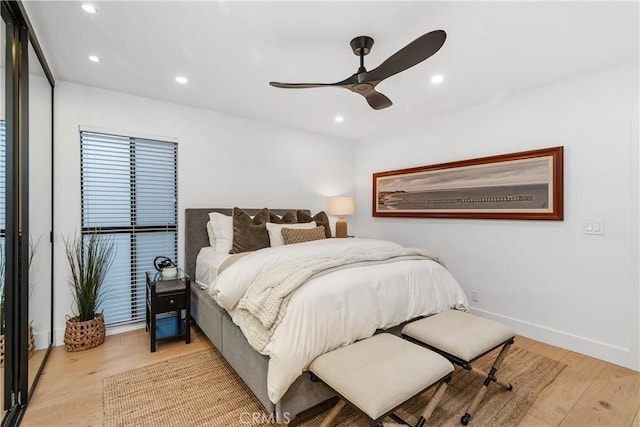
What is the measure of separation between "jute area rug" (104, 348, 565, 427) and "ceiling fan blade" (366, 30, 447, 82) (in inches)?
75.3

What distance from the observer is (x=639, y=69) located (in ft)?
7.83

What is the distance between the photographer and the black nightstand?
2.63 meters

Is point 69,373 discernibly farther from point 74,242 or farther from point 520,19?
point 520,19

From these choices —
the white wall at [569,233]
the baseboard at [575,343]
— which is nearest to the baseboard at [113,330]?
the white wall at [569,233]

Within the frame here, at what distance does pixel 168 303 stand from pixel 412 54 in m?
2.70

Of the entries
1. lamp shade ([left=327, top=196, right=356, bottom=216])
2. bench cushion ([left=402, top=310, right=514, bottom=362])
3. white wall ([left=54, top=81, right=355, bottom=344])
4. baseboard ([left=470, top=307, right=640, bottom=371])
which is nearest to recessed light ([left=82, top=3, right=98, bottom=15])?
white wall ([left=54, top=81, right=355, bottom=344])

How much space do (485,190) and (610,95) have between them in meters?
1.23

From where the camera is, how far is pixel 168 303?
268 cm

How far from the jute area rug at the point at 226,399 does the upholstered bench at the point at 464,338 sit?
0.12 m

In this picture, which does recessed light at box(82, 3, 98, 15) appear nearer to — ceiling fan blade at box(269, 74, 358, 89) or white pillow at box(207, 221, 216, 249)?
ceiling fan blade at box(269, 74, 358, 89)

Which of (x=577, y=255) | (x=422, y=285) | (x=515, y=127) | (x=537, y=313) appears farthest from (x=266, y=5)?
(x=537, y=313)

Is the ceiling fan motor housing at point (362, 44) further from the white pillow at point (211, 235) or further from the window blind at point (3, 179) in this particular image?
the white pillow at point (211, 235)

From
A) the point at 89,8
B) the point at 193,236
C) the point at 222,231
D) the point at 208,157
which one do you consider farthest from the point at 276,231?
the point at 89,8

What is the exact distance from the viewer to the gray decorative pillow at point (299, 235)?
333 centimetres
